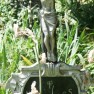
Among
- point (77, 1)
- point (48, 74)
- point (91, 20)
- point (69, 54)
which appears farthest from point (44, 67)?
point (77, 1)

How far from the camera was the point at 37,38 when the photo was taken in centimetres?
581

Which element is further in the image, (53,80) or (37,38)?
(37,38)

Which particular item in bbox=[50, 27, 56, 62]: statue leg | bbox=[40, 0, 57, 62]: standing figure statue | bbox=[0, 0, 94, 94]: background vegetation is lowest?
bbox=[0, 0, 94, 94]: background vegetation

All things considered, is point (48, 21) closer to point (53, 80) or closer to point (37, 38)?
point (53, 80)

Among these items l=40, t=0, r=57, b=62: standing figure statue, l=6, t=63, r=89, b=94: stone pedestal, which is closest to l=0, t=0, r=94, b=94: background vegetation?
l=6, t=63, r=89, b=94: stone pedestal

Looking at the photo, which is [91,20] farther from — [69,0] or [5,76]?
[5,76]

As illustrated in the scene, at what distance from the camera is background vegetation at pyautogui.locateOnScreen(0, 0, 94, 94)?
16.8ft

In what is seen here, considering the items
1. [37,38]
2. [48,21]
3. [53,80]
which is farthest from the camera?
[37,38]

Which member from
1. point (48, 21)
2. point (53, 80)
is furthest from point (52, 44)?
point (53, 80)

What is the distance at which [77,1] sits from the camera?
10508mm

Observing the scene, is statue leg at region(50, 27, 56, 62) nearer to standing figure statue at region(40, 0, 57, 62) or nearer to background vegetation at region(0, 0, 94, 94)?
standing figure statue at region(40, 0, 57, 62)

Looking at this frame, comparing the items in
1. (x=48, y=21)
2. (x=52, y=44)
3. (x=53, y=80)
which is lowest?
(x=53, y=80)

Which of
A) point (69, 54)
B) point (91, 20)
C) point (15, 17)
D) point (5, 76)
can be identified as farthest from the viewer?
point (91, 20)

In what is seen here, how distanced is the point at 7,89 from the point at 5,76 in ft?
1.13
